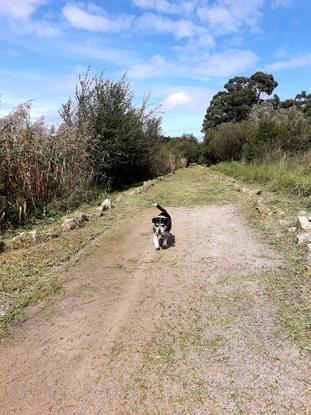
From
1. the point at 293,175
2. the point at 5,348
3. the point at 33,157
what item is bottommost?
the point at 5,348

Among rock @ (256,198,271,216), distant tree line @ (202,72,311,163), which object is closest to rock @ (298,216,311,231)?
rock @ (256,198,271,216)

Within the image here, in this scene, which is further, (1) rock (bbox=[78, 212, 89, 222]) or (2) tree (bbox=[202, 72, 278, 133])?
(2) tree (bbox=[202, 72, 278, 133])

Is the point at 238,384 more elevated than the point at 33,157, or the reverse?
the point at 33,157

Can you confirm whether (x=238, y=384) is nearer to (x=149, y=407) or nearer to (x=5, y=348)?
(x=149, y=407)

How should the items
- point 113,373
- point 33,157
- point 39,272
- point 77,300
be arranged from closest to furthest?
point 113,373, point 77,300, point 39,272, point 33,157

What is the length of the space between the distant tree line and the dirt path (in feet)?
41.3

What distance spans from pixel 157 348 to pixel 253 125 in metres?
24.5

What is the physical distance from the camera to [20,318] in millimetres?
4246

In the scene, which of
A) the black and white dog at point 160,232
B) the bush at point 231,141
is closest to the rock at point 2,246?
the black and white dog at point 160,232

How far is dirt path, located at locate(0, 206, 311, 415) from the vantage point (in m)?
2.90

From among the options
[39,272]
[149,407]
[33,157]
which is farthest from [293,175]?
[149,407]

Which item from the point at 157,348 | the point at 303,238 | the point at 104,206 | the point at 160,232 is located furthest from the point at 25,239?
the point at 303,238

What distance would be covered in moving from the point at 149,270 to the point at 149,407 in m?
2.81

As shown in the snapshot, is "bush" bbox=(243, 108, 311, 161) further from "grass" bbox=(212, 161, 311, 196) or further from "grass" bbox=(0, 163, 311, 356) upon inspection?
"grass" bbox=(0, 163, 311, 356)
